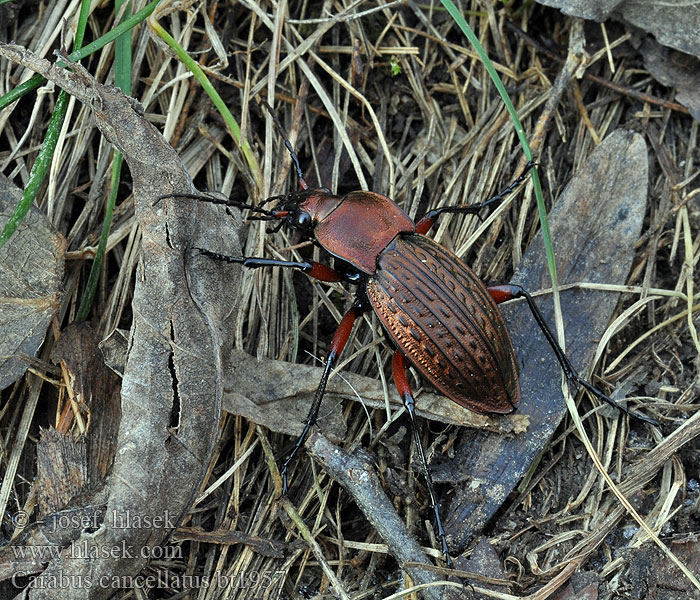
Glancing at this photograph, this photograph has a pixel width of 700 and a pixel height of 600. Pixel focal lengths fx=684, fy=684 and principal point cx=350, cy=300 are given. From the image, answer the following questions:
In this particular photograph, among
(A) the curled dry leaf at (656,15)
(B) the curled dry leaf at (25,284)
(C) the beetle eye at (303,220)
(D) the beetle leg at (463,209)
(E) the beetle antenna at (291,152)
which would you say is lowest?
(B) the curled dry leaf at (25,284)

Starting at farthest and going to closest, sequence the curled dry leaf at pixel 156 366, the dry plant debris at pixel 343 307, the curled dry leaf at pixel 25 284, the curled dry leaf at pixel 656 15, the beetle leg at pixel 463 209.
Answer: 1. the curled dry leaf at pixel 656 15
2. the beetle leg at pixel 463 209
3. the curled dry leaf at pixel 25 284
4. the dry plant debris at pixel 343 307
5. the curled dry leaf at pixel 156 366

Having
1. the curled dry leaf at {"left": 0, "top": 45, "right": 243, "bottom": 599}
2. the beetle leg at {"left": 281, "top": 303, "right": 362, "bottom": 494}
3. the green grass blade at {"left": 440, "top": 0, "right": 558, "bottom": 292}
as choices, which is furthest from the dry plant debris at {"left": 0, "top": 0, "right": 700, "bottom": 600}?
the green grass blade at {"left": 440, "top": 0, "right": 558, "bottom": 292}

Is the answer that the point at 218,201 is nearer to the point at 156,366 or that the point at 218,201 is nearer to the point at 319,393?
the point at 156,366

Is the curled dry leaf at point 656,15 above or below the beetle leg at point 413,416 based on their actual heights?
above

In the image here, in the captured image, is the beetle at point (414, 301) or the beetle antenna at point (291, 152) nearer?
the beetle at point (414, 301)

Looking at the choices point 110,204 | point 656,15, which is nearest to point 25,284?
point 110,204

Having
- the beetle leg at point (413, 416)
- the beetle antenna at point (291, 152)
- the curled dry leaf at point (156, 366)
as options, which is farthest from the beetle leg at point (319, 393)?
the beetle antenna at point (291, 152)

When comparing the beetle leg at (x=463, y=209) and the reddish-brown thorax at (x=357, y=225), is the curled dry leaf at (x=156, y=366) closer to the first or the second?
the reddish-brown thorax at (x=357, y=225)

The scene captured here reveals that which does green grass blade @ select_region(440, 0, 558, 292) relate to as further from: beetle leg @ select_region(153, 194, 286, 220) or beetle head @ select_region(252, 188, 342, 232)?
beetle leg @ select_region(153, 194, 286, 220)
